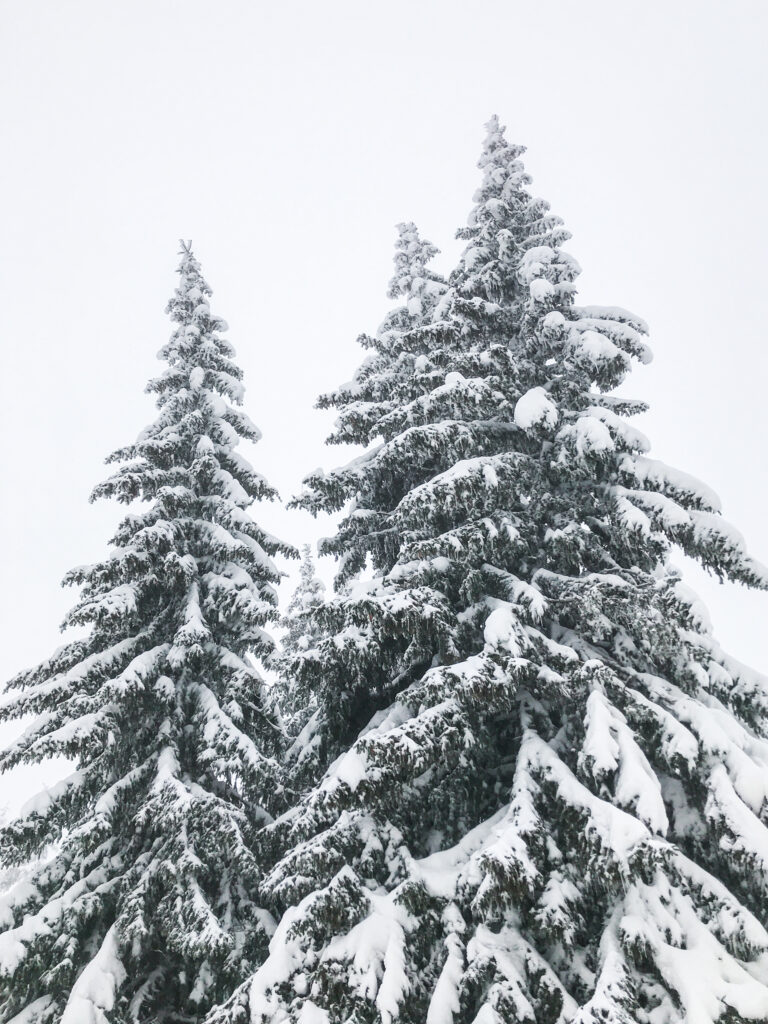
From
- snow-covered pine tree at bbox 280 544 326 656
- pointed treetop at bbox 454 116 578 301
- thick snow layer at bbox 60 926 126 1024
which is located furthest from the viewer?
snow-covered pine tree at bbox 280 544 326 656

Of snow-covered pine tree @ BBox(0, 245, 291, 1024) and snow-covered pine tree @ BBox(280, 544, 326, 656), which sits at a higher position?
snow-covered pine tree @ BBox(280, 544, 326, 656)

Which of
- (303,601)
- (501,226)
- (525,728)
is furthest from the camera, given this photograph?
(303,601)

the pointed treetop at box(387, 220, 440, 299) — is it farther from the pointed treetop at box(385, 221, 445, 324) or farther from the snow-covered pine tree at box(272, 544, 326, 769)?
the snow-covered pine tree at box(272, 544, 326, 769)

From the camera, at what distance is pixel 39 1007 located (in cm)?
915

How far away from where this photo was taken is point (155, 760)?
11.3 meters

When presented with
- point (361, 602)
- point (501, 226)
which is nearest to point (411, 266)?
point (501, 226)

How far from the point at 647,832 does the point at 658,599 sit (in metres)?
3.05

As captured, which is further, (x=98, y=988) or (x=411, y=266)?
(x=411, y=266)

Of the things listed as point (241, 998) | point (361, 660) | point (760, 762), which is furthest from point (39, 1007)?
point (760, 762)

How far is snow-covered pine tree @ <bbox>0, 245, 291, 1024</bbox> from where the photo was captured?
9.20 meters

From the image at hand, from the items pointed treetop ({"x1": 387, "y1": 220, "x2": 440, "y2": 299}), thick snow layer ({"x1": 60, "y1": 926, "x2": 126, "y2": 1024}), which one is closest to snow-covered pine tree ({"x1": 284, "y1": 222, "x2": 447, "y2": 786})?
pointed treetop ({"x1": 387, "y1": 220, "x2": 440, "y2": 299})

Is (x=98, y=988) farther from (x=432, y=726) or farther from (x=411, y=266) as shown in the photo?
(x=411, y=266)

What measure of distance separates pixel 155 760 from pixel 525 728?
22.0 feet

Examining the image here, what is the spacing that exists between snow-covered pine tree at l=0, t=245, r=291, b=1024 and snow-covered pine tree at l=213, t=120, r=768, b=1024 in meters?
2.61
